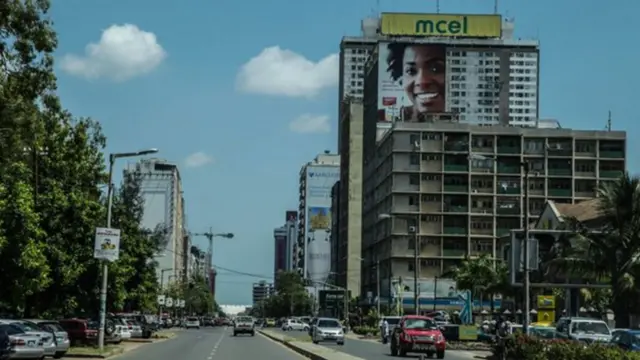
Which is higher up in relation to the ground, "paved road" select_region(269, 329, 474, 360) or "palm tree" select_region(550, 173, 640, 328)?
"palm tree" select_region(550, 173, 640, 328)

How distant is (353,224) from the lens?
6334 inches

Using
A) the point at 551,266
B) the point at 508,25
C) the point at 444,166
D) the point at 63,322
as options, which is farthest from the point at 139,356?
the point at 508,25

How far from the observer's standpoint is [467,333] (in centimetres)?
5897

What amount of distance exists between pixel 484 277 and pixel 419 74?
2664 inches

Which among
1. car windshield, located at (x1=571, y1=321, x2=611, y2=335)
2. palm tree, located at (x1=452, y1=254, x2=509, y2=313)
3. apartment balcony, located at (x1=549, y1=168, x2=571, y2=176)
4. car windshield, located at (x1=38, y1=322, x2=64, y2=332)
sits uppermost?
apartment balcony, located at (x1=549, y1=168, x2=571, y2=176)

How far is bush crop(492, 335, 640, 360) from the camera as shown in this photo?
2134cm

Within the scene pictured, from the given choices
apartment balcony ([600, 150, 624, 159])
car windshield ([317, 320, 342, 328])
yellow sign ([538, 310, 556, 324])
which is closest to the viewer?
yellow sign ([538, 310, 556, 324])

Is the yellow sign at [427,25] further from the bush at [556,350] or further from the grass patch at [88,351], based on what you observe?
the bush at [556,350]

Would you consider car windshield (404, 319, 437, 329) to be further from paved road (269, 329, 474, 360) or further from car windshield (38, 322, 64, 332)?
car windshield (38, 322, 64, 332)

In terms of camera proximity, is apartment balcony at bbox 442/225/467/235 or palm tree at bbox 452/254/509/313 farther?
apartment balcony at bbox 442/225/467/235

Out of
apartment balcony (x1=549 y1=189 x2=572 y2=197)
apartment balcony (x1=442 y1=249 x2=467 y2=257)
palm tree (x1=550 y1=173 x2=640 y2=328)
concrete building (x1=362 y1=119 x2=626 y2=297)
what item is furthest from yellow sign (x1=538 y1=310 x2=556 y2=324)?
apartment balcony (x1=549 y1=189 x2=572 y2=197)

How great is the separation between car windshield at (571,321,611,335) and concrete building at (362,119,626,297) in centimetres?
7723

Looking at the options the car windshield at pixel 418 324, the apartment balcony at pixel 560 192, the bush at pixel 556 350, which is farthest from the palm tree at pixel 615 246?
the apartment balcony at pixel 560 192

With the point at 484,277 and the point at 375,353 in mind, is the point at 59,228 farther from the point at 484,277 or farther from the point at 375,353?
the point at 484,277
